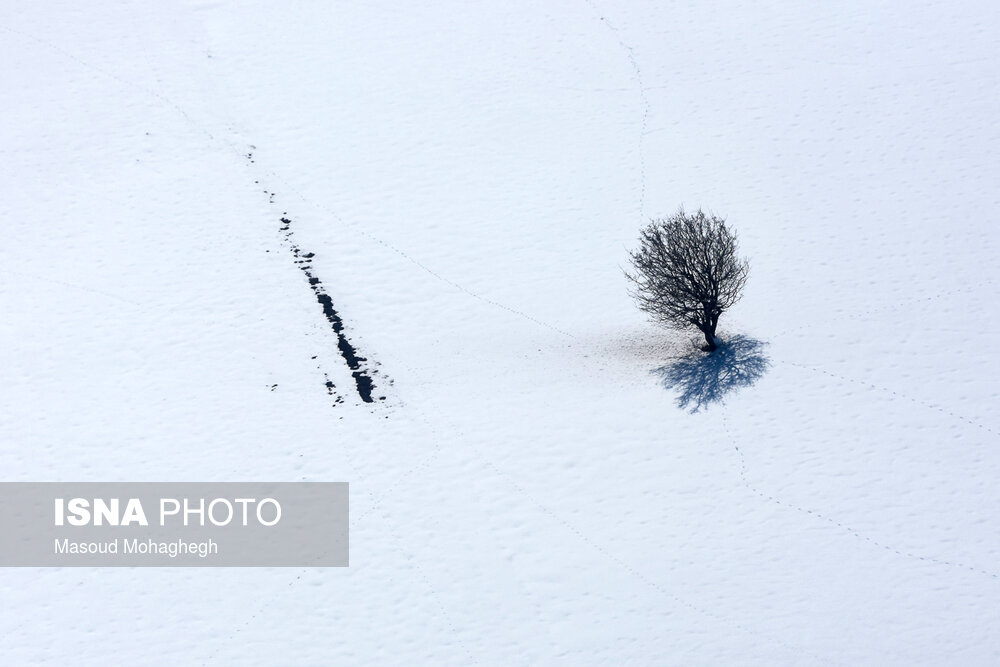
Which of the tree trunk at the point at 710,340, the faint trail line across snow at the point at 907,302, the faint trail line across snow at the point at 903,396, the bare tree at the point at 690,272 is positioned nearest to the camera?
the faint trail line across snow at the point at 903,396

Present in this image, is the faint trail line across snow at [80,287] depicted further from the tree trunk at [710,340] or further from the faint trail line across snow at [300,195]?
the tree trunk at [710,340]

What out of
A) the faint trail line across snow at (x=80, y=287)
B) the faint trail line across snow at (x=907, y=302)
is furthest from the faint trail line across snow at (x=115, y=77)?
the faint trail line across snow at (x=907, y=302)

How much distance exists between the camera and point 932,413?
27.0 metres

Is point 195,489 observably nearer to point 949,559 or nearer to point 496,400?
point 496,400

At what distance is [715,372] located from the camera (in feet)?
93.4

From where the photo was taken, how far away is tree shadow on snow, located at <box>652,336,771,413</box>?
2792 cm

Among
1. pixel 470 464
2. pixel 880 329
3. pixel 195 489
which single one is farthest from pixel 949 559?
pixel 195 489

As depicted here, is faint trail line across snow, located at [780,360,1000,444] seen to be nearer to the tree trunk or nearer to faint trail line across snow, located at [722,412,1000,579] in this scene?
the tree trunk

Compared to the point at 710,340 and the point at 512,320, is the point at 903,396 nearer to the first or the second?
the point at 710,340

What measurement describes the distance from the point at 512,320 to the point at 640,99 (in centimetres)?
1070

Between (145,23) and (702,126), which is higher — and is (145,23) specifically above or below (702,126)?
above

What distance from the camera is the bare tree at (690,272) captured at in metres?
27.6

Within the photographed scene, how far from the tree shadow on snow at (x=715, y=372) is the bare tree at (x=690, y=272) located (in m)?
0.58

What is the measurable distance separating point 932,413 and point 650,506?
21.2 ft
